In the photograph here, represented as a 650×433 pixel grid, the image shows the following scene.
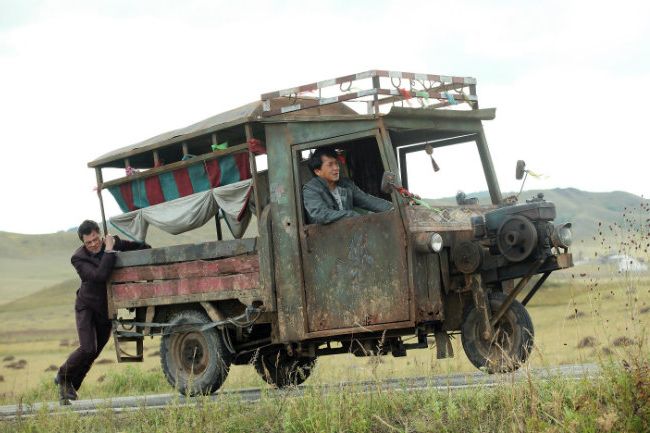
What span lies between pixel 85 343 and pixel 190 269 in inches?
56.6

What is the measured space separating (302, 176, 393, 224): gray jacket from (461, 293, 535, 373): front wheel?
1.44m

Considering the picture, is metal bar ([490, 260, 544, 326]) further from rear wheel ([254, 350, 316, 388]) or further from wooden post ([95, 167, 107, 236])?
wooden post ([95, 167, 107, 236])

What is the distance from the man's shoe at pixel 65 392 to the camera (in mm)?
11150

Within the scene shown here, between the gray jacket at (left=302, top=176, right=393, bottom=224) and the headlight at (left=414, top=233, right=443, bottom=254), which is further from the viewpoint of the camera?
the gray jacket at (left=302, top=176, right=393, bottom=224)

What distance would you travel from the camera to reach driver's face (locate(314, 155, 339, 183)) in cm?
1030

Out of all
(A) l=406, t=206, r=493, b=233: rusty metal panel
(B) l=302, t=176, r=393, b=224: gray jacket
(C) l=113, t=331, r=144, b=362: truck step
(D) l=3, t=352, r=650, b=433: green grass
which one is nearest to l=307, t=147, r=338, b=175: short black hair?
(B) l=302, t=176, r=393, b=224: gray jacket

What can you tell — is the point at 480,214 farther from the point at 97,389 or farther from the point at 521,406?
the point at 97,389

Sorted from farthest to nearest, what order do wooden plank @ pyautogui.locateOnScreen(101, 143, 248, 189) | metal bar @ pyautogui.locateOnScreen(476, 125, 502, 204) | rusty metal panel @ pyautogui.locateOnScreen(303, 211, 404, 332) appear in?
1. metal bar @ pyautogui.locateOnScreen(476, 125, 502, 204)
2. wooden plank @ pyautogui.locateOnScreen(101, 143, 248, 189)
3. rusty metal panel @ pyautogui.locateOnScreen(303, 211, 404, 332)

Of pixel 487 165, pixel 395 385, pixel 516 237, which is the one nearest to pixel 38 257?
pixel 487 165

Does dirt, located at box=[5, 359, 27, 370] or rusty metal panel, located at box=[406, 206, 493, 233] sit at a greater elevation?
rusty metal panel, located at box=[406, 206, 493, 233]

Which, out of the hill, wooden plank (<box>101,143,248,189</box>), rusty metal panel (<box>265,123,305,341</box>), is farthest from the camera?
the hill

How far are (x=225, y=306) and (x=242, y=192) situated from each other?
1.22m

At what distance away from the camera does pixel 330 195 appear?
406 inches

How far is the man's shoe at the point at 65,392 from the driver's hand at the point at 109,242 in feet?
4.91
